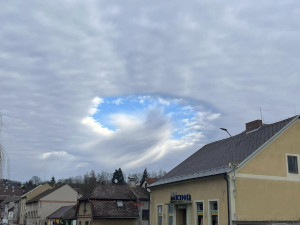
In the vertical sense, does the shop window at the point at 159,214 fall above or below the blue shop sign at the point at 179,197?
below

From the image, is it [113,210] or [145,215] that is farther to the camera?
[145,215]

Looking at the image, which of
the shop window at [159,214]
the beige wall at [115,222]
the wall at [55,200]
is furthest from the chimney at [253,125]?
the wall at [55,200]

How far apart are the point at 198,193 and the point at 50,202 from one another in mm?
53191

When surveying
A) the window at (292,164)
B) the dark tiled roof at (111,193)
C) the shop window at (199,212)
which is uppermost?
the window at (292,164)

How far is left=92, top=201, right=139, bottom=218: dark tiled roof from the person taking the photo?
3766cm

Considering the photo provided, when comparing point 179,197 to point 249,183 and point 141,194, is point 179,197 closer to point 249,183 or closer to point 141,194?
point 249,183

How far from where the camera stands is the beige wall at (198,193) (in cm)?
2208

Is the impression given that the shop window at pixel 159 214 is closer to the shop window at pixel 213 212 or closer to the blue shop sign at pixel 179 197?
the blue shop sign at pixel 179 197

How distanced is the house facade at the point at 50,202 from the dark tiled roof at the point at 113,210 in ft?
114

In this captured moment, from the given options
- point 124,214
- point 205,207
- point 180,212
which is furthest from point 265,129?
point 124,214

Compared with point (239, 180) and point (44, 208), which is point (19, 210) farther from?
point (239, 180)

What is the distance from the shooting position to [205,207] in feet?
77.9

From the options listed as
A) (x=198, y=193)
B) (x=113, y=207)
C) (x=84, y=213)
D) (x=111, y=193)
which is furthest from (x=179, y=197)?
(x=84, y=213)

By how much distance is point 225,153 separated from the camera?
26.2 metres
